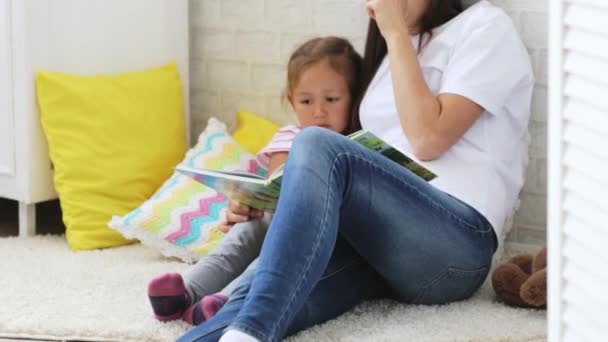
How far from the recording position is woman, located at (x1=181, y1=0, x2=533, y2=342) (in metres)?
1.88

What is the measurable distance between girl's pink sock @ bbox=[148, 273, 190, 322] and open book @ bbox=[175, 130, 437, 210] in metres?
0.21

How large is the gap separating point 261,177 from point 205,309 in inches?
11.2

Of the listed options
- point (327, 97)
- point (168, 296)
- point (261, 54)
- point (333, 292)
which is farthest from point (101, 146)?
point (333, 292)

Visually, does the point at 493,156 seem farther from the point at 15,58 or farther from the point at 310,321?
the point at 15,58

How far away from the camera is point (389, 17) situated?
2.23 metres

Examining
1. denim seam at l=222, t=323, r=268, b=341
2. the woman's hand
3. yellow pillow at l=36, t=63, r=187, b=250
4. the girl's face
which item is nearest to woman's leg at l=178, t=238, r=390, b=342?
denim seam at l=222, t=323, r=268, b=341

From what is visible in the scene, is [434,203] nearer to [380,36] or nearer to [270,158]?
[380,36]

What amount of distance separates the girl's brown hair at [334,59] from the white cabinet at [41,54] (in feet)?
2.28

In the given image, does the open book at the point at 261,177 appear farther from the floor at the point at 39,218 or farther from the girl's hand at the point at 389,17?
the floor at the point at 39,218

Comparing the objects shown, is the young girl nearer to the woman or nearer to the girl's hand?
the woman

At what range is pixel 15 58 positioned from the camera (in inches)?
111
